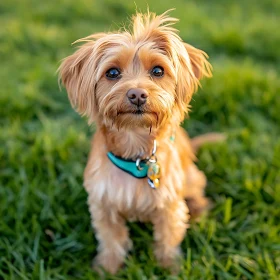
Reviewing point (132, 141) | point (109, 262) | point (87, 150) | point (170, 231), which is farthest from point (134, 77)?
point (87, 150)

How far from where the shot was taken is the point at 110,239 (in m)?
3.54

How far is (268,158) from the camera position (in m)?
4.46

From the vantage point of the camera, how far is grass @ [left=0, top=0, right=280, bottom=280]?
11.8 feet

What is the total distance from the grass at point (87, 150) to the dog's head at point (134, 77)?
1321 mm

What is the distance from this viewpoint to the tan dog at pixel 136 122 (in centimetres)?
276

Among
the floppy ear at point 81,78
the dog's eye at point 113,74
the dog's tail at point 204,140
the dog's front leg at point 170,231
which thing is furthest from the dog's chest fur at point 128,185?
the dog's tail at point 204,140

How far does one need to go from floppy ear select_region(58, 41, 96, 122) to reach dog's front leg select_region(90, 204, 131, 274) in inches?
35.0

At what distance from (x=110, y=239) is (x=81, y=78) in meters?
1.43

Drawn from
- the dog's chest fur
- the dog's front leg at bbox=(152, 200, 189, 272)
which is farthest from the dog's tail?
the dog's chest fur

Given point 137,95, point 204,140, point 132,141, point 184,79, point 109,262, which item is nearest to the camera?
point 137,95

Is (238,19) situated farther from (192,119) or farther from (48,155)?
(48,155)

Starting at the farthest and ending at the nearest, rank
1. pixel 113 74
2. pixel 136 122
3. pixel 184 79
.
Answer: pixel 184 79 → pixel 113 74 → pixel 136 122

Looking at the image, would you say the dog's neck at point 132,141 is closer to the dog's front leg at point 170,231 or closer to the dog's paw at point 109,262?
the dog's front leg at point 170,231

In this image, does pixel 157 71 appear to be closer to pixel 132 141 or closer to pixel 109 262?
pixel 132 141
